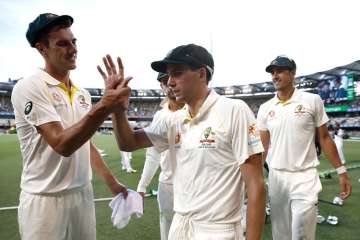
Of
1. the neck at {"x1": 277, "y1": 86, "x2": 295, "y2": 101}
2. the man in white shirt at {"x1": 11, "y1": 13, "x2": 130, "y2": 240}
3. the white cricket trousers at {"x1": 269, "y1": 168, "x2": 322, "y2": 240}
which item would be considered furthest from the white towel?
the neck at {"x1": 277, "y1": 86, "x2": 295, "y2": 101}

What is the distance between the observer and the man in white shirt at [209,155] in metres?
2.40

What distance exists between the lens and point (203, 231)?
2531 millimetres

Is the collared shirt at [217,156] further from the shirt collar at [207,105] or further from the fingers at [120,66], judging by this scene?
the fingers at [120,66]

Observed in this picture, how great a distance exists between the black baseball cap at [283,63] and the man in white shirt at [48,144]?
9.44 feet

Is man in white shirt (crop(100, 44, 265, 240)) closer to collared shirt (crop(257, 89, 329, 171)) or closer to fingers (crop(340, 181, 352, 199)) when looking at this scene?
collared shirt (crop(257, 89, 329, 171))

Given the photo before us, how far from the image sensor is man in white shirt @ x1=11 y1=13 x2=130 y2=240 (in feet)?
8.99

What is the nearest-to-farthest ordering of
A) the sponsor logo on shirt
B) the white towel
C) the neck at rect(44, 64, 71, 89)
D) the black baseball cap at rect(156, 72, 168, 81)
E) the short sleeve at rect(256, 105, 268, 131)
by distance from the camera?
the sponsor logo on shirt, the neck at rect(44, 64, 71, 89), the white towel, the black baseball cap at rect(156, 72, 168, 81), the short sleeve at rect(256, 105, 268, 131)

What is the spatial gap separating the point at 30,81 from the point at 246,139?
5.82 ft

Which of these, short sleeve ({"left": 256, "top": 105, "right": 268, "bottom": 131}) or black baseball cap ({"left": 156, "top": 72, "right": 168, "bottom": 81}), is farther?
short sleeve ({"left": 256, "top": 105, "right": 268, "bottom": 131})

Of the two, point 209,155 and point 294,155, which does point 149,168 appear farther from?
point 209,155

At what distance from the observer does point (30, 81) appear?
9.18 ft

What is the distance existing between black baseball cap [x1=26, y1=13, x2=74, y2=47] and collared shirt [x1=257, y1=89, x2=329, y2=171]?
10.4 feet

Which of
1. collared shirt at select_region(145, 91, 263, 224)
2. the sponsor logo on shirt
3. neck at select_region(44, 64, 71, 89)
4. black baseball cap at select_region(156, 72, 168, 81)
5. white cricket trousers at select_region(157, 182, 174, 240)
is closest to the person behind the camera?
collared shirt at select_region(145, 91, 263, 224)

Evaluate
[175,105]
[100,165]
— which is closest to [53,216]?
[100,165]
